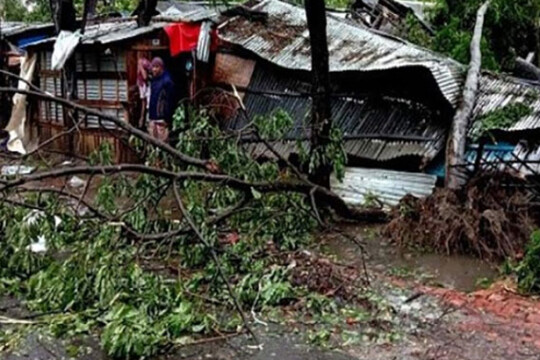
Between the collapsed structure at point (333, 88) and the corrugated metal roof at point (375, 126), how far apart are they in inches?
0.6

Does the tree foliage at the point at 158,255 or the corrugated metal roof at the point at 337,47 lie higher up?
the corrugated metal roof at the point at 337,47

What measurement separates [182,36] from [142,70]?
840 mm

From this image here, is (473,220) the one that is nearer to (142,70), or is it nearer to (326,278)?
(326,278)

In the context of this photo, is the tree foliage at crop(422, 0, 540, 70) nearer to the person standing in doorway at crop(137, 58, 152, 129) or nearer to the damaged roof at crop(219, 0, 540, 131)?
the damaged roof at crop(219, 0, 540, 131)

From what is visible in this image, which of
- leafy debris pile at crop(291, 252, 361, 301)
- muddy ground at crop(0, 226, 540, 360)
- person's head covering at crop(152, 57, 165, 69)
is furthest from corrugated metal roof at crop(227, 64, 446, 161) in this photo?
muddy ground at crop(0, 226, 540, 360)

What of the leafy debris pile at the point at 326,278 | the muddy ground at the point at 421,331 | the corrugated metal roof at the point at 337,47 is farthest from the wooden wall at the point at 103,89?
the muddy ground at the point at 421,331

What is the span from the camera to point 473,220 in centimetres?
678

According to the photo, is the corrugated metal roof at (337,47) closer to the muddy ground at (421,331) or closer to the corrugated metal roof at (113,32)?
the corrugated metal roof at (113,32)

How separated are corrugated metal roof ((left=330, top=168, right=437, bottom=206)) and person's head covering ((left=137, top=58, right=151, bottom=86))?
374 centimetres

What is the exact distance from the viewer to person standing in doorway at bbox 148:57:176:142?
10.6 metres

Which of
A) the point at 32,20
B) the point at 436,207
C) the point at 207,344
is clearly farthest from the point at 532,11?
the point at 32,20

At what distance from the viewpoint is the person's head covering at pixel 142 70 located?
11.1m

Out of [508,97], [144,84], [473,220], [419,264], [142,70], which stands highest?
[508,97]

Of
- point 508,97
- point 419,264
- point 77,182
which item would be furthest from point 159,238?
point 77,182
